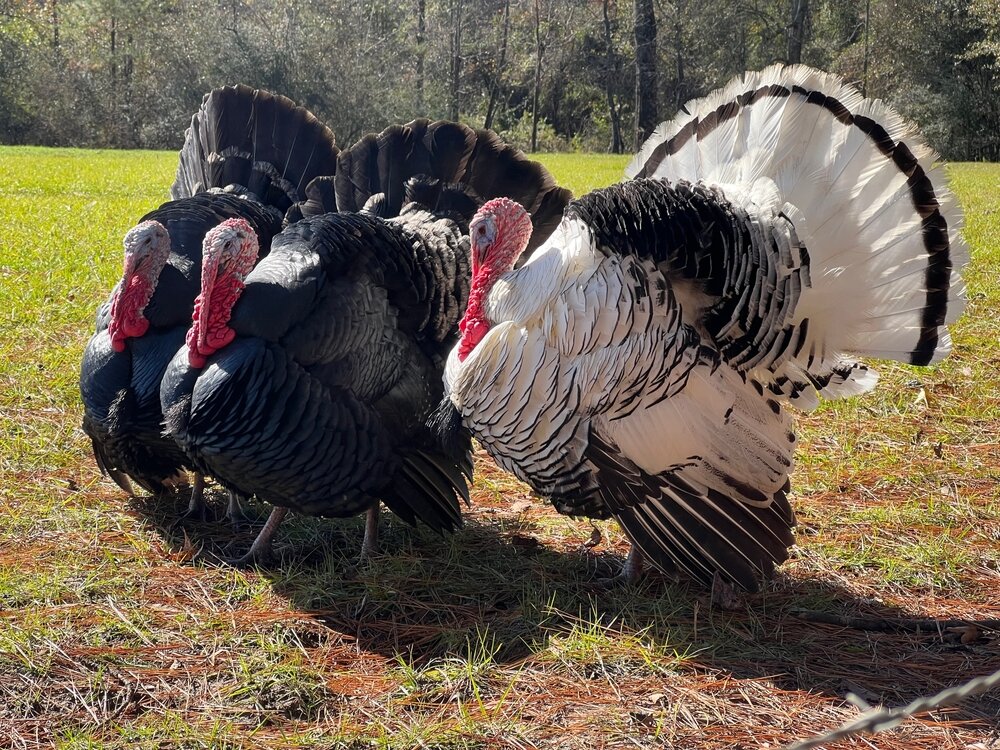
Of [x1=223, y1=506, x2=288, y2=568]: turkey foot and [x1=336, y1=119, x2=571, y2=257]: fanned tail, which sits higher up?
[x1=336, y1=119, x2=571, y2=257]: fanned tail

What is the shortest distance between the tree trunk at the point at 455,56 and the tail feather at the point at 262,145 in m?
28.0

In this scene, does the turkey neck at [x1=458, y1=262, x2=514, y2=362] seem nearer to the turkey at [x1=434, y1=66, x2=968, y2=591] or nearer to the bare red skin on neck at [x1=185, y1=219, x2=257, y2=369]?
the turkey at [x1=434, y1=66, x2=968, y2=591]

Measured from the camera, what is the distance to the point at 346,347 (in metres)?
3.79

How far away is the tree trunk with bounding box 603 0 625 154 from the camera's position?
33000mm

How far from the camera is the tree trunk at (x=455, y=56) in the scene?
32.5 metres

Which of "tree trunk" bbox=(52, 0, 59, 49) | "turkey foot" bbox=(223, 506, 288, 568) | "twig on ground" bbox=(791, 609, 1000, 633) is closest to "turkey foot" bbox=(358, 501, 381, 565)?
"turkey foot" bbox=(223, 506, 288, 568)

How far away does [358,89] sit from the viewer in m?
27.6

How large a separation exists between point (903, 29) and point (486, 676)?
3219 centimetres

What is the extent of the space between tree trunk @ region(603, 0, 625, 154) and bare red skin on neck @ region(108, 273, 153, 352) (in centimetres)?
2990

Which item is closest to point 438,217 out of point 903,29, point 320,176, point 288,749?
point 320,176

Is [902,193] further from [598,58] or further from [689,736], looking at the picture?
[598,58]

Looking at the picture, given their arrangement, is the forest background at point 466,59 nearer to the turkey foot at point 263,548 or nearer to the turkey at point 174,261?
the turkey at point 174,261

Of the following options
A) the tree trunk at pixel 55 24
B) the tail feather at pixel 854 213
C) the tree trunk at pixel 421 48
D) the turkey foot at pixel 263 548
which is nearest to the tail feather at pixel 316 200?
the turkey foot at pixel 263 548

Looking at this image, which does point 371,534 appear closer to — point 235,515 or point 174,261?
point 235,515
